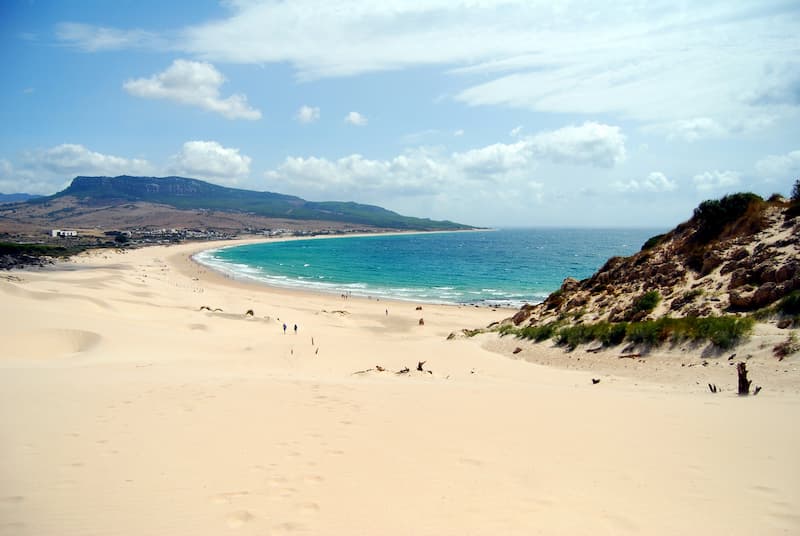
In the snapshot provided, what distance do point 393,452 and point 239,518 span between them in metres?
2.44

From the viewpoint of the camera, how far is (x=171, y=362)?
611 inches

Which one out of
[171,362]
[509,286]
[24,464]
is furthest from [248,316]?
[509,286]

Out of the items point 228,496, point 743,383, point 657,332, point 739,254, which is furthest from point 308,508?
point 739,254

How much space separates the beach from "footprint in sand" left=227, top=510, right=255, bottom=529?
2cm

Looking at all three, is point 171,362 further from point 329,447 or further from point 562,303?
point 562,303

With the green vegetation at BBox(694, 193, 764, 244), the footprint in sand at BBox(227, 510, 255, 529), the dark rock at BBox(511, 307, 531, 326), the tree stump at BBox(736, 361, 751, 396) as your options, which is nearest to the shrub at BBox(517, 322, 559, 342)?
the dark rock at BBox(511, 307, 531, 326)

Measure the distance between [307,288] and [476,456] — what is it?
50478 millimetres

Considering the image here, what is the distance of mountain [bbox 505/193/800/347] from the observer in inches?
584

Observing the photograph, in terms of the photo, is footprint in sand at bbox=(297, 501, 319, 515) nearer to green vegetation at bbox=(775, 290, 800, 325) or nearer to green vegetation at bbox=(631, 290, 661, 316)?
green vegetation at bbox=(775, 290, 800, 325)

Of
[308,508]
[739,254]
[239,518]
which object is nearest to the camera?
[239,518]

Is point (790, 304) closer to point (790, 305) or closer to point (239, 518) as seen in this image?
point (790, 305)

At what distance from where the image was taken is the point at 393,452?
645 cm

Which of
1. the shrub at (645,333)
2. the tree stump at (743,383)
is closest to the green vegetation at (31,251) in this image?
the shrub at (645,333)

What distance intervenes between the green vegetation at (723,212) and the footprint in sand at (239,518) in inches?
882
